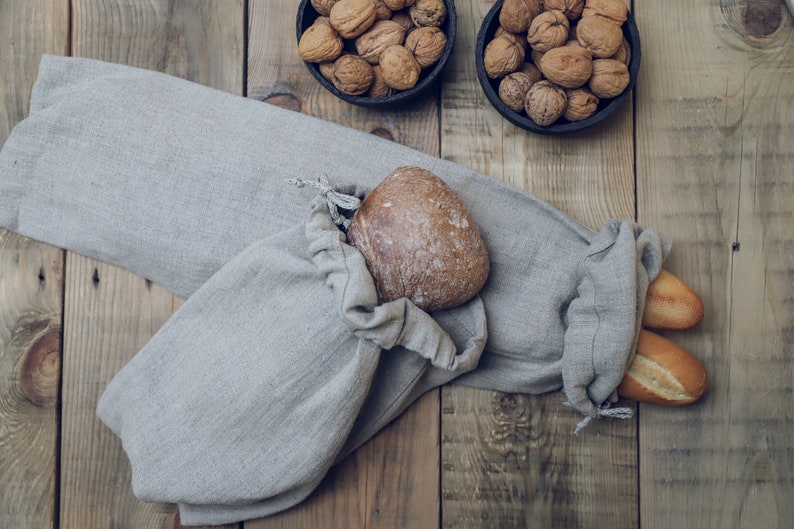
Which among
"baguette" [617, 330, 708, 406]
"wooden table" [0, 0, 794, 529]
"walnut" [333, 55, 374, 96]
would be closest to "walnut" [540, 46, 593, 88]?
"wooden table" [0, 0, 794, 529]

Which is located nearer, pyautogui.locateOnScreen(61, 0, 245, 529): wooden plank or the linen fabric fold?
the linen fabric fold

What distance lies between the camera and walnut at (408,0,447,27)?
79 cm

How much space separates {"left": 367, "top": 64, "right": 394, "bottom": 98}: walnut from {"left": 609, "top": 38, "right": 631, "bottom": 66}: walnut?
0.92 feet

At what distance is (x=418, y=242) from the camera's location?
2.30 feet

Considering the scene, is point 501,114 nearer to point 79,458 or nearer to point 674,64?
point 674,64

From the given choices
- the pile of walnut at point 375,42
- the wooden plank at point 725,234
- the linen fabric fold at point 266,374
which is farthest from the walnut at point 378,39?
the wooden plank at point 725,234

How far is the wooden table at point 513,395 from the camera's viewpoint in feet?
2.75

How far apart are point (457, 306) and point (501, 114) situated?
26cm

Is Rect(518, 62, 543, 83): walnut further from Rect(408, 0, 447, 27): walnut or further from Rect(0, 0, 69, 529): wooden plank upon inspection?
Rect(0, 0, 69, 529): wooden plank

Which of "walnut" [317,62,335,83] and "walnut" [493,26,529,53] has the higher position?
"walnut" [493,26,529,53]

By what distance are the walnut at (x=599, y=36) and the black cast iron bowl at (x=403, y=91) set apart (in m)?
0.16

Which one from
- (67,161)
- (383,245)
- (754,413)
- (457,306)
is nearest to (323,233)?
(383,245)

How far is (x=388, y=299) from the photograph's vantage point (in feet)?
2.38

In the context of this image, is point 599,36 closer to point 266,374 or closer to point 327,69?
point 327,69
